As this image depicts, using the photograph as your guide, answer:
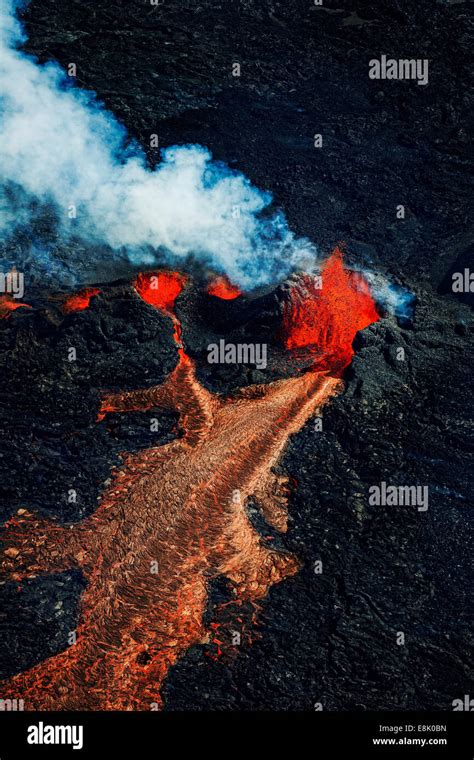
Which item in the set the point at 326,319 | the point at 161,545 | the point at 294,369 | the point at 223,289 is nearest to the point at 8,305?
the point at 223,289

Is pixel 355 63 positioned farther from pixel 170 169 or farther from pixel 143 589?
pixel 143 589

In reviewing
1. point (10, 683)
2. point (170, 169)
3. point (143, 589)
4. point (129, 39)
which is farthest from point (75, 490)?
point (129, 39)

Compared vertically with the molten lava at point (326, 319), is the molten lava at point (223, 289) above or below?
above

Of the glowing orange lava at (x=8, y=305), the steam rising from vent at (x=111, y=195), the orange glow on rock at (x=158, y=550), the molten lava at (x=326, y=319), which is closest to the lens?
the orange glow on rock at (x=158, y=550)

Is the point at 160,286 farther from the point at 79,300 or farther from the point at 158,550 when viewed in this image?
the point at 158,550

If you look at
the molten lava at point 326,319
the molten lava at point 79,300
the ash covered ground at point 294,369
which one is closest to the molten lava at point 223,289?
the ash covered ground at point 294,369

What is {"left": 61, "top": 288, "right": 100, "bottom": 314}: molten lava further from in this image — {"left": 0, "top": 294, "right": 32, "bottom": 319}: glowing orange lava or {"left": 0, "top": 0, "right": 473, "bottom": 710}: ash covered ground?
{"left": 0, "top": 294, "right": 32, "bottom": 319}: glowing orange lava

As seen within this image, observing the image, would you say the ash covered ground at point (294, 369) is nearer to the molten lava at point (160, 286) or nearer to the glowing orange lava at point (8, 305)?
the glowing orange lava at point (8, 305)

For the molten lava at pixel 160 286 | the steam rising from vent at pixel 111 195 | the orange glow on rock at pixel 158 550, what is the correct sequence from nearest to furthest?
the orange glow on rock at pixel 158 550 < the molten lava at pixel 160 286 < the steam rising from vent at pixel 111 195
